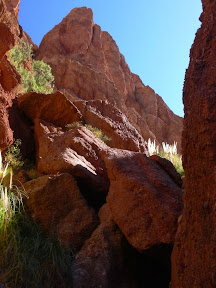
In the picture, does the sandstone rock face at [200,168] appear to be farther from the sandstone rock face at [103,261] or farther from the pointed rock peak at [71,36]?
the pointed rock peak at [71,36]

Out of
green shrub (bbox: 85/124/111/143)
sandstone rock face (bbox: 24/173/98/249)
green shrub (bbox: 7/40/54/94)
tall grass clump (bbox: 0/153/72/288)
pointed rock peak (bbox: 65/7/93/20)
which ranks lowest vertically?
tall grass clump (bbox: 0/153/72/288)

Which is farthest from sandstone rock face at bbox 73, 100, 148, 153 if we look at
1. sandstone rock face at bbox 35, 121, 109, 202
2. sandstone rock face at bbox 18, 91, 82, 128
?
sandstone rock face at bbox 35, 121, 109, 202

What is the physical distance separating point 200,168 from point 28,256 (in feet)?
9.14

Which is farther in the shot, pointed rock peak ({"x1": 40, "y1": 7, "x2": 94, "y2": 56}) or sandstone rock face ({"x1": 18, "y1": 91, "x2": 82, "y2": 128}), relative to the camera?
pointed rock peak ({"x1": 40, "y1": 7, "x2": 94, "y2": 56})

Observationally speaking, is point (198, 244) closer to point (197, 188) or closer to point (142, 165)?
point (197, 188)

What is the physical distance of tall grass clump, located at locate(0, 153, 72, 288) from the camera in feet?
12.9

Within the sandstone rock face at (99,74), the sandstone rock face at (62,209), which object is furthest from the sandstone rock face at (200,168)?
the sandstone rock face at (99,74)

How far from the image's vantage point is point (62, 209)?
217 inches

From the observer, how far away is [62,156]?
6.44 meters

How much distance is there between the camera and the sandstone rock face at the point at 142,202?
174 inches

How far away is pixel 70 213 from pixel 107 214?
28.1 inches

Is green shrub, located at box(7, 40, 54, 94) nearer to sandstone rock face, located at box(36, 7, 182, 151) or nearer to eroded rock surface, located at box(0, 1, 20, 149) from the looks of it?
eroded rock surface, located at box(0, 1, 20, 149)

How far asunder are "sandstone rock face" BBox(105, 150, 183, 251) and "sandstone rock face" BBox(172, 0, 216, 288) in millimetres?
672

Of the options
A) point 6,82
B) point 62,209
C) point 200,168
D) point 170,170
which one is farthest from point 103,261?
point 6,82
